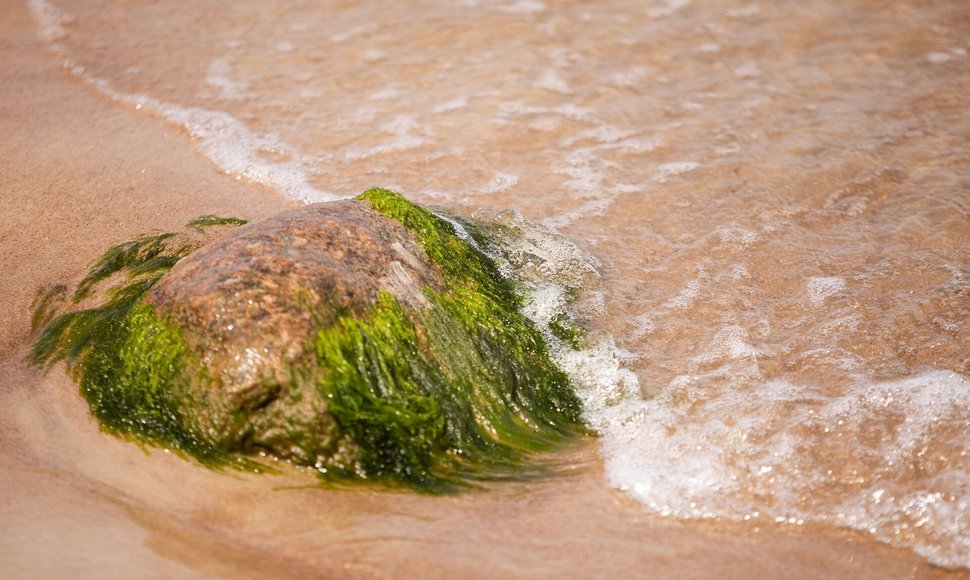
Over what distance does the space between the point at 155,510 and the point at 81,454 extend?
446 millimetres

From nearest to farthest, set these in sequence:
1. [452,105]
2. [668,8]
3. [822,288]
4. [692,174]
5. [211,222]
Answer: [822,288]
[211,222]
[692,174]
[452,105]
[668,8]

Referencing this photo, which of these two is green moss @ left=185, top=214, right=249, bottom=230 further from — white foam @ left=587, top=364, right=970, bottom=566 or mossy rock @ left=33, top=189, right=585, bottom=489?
white foam @ left=587, top=364, right=970, bottom=566

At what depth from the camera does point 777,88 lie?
22.5ft

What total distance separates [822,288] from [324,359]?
2830 millimetres

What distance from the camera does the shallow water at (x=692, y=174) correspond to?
11.6 feet

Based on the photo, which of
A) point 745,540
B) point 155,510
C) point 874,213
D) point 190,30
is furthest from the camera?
point 190,30

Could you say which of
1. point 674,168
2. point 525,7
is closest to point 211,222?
point 674,168

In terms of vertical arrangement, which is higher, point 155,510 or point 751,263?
point 155,510

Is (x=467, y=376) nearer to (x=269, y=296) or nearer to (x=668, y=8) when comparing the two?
(x=269, y=296)

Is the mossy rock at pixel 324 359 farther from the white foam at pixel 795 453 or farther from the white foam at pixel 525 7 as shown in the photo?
the white foam at pixel 525 7

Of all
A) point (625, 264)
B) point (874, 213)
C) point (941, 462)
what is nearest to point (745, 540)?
point (941, 462)

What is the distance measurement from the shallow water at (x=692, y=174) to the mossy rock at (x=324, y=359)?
18.5 inches

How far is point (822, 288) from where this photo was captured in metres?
4.62

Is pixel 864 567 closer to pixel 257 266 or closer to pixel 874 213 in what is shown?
pixel 257 266
